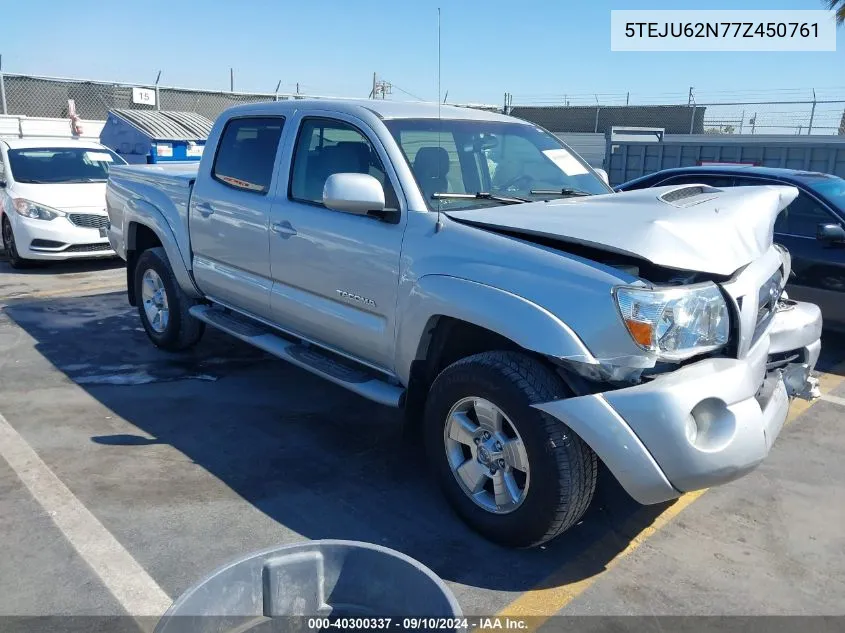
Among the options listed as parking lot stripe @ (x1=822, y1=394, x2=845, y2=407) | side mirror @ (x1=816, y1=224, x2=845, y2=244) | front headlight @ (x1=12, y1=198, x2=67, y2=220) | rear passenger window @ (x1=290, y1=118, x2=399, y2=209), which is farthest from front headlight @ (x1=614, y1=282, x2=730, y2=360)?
front headlight @ (x1=12, y1=198, x2=67, y2=220)

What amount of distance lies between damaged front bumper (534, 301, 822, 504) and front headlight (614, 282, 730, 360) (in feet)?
0.29

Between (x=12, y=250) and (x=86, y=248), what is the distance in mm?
1042

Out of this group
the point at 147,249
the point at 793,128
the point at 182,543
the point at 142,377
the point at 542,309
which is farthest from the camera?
the point at 793,128

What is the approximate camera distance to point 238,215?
4.80 m

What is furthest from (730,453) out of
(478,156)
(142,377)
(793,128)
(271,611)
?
(793,128)

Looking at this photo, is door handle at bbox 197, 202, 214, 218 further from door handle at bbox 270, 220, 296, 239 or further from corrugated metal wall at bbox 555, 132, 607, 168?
corrugated metal wall at bbox 555, 132, 607, 168

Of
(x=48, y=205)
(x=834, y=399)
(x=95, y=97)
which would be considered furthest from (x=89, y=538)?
(x=95, y=97)

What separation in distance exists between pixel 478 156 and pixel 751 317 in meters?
1.78

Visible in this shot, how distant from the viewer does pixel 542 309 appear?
296 centimetres

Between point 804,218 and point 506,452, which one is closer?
point 506,452

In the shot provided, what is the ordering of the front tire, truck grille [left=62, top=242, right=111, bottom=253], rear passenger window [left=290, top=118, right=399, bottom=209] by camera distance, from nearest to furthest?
the front tire < rear passenger window [left=290, top=118, right=399, bottom=209] < truck grille [left=62, top=242, right=111, bottom=253]

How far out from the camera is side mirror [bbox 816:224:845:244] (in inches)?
236

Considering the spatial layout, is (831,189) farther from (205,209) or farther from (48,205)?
(48,205)

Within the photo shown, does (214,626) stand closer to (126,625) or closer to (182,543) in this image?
(126,625)
